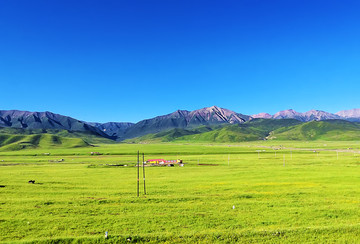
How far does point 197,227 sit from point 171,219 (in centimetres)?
332

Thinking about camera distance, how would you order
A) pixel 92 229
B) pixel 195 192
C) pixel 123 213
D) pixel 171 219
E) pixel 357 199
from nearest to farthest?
pixel 92 229, pixel 171 219, pixel 123 213, pixel 357 199, pixel 195 192

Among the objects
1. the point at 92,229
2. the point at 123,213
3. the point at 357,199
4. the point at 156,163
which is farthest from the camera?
the point at 156,163

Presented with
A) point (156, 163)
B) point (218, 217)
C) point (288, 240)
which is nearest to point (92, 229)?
point (218, 217)

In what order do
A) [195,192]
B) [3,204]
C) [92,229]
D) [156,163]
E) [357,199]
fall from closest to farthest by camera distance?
[92,229], [3,204], [357,199], [195,192], [156,163]

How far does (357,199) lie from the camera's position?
3206 cm

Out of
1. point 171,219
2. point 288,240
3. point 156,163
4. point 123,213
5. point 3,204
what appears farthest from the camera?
point 156,163

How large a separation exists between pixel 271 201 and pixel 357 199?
1144 cm

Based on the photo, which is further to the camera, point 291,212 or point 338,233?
point 291,212

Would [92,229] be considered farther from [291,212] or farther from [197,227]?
[291,212]

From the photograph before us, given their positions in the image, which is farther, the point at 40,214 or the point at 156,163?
the point at 156,163

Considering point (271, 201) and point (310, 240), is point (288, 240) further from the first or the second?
point (271, 201)

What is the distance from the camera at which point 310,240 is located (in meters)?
19.2

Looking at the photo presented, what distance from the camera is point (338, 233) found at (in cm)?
2030

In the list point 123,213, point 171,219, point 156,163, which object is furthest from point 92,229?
point 156,163
